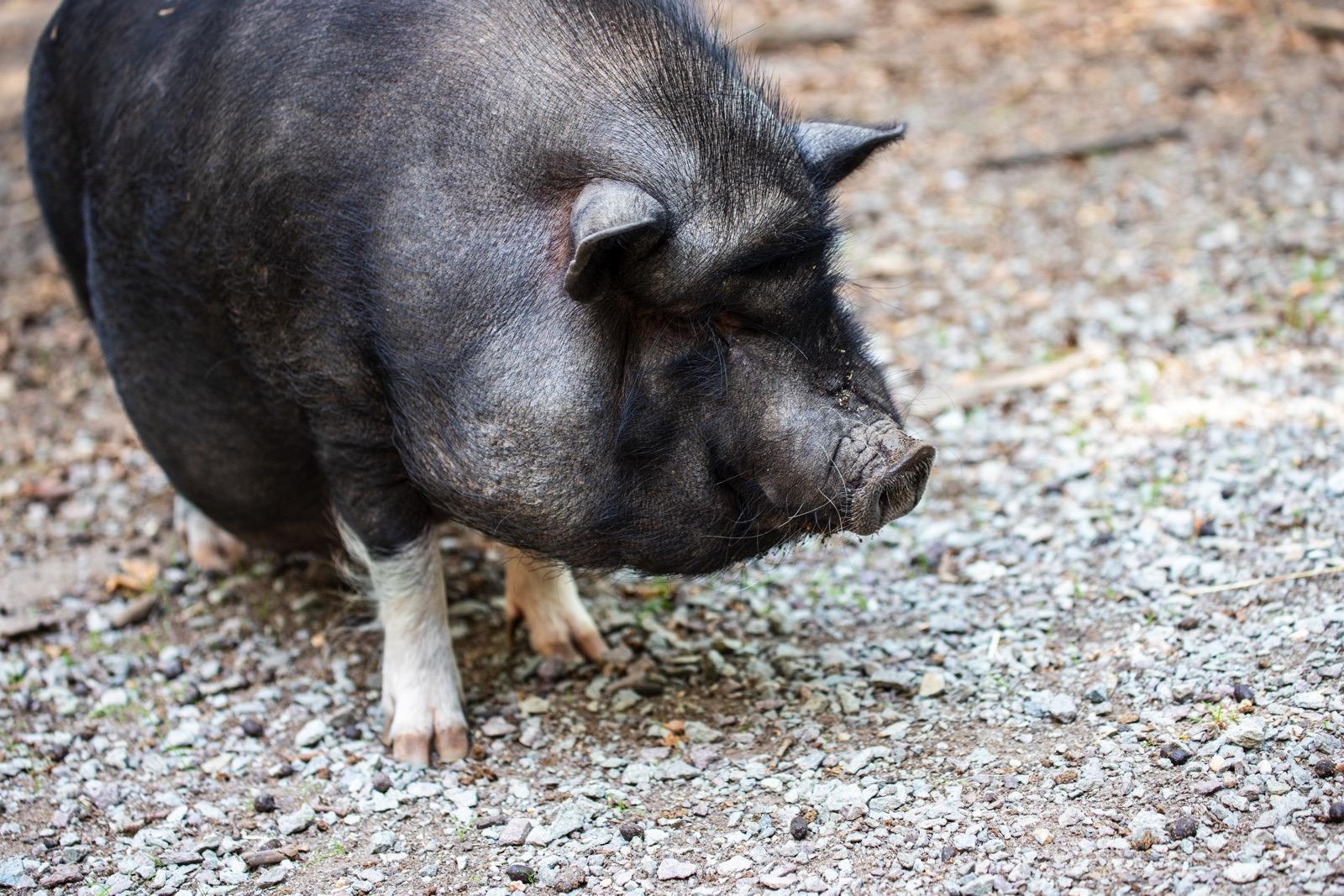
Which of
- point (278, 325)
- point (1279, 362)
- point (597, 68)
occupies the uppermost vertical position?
point (597, 68)

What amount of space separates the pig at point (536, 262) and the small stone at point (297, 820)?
999mm

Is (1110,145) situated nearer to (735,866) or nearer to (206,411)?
(206,411)

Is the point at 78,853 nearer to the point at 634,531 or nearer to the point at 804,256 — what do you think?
the point at 634,531

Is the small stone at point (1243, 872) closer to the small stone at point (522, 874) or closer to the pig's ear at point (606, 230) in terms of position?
the small stone at point (522, 874)

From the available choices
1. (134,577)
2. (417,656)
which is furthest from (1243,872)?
(134,577)

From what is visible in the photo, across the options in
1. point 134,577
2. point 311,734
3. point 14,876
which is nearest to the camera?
point 14,876

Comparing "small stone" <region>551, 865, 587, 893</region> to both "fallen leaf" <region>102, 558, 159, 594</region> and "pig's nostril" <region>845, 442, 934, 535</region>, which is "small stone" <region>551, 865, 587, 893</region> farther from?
"fallen leaf" <region>102, 558, 159, 594</region>

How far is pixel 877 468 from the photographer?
3838 mm

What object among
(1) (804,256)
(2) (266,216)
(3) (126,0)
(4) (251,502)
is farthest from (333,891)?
Result: (3) (126,0)

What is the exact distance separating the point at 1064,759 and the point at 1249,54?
6.85m

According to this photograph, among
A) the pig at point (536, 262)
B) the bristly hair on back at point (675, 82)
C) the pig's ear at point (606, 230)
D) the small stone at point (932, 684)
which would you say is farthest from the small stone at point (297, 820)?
the bristly hair on back at point (675, 82)

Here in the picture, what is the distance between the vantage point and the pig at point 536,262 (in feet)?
12.5

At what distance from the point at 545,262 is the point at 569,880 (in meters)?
1.72

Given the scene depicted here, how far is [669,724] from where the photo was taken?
4652 mm
